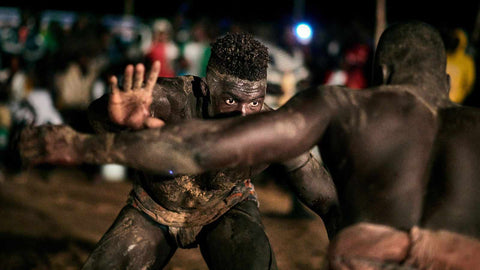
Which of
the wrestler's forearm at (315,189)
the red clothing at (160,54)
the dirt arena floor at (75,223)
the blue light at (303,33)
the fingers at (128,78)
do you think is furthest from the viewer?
the blue light at (303,33)

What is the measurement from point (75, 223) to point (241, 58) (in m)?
3.81

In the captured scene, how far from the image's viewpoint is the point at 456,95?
7199 mm

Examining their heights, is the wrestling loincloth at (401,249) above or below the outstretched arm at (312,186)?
above

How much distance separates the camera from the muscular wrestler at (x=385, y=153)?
2.03 metres

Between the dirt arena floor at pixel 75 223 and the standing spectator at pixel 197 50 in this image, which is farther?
the standing spectator at pixel 197 50

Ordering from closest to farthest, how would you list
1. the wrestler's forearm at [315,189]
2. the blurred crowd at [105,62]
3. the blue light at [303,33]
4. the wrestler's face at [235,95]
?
the wrestler's forearm at [315,189] → the wrestler's face at [235,95] → the blurred crowd at [105,62] → the blue light at [303,33]

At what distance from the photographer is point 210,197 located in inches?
135

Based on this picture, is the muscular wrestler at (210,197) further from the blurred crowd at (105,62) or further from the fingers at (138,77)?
the blurred crowd at (105,62)

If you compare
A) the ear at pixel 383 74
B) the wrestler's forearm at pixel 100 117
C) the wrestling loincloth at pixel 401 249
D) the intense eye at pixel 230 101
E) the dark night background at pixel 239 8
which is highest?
the ear at pixel 383 74

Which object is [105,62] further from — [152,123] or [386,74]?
[386,74]

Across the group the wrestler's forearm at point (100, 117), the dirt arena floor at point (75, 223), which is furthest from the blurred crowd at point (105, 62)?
→ the wrestler's forearm at point (100, 117)

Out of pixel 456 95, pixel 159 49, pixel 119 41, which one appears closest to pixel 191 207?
pixel 456 95

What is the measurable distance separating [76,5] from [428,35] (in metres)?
25.1

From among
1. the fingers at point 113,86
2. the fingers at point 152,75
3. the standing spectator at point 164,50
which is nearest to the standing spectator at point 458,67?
the standing spectator at point 164,50
